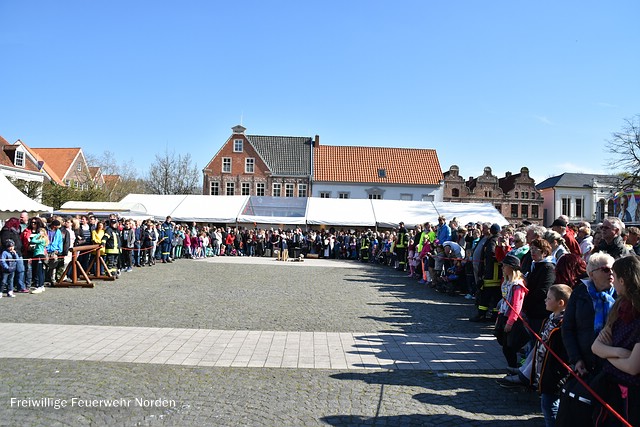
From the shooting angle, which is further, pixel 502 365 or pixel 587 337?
pixel 502 365

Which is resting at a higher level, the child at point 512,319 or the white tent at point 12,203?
the white tent at point 12,203

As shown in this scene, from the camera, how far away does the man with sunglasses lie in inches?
306

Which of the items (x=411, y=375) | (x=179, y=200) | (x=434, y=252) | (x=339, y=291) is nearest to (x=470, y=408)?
(x=411, y=375)

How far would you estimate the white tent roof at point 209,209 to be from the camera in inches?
1298

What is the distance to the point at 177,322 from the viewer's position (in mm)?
9211

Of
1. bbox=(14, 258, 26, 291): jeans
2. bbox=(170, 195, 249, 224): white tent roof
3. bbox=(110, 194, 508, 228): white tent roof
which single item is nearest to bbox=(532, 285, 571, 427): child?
bbox=(14, 258, 26, 291): jeans

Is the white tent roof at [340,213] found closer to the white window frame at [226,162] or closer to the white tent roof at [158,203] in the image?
the white tent roof at [158,203]

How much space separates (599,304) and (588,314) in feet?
0.57

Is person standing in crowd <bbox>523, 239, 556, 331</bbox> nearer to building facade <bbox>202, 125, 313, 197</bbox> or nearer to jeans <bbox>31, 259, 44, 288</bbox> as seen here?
jeans <bbox>31, 259, 44, 288</bbox>

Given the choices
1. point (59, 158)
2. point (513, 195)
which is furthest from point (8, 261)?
point (513, 195)

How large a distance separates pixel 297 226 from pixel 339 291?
19739mm

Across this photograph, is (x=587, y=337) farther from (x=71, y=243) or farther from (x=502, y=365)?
(x=71, y=243)

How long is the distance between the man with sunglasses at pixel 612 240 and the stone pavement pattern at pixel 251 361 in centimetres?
226

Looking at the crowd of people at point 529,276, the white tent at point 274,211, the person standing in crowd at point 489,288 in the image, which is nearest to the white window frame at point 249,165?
the white tent at point 274,211
